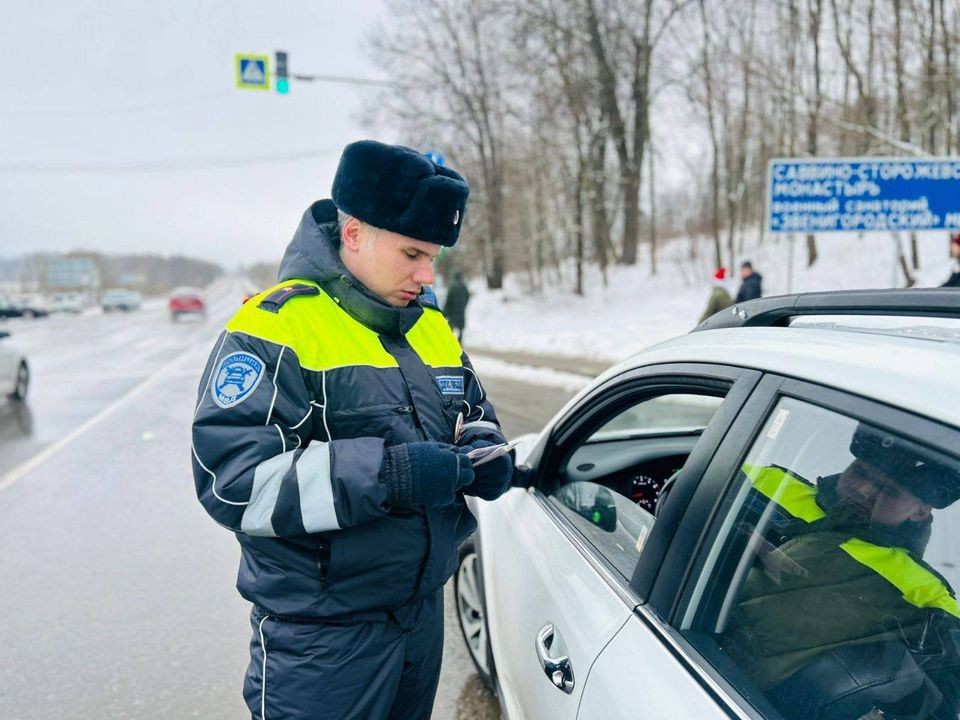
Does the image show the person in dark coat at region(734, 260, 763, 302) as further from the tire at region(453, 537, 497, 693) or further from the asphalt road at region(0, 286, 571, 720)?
the tire at region(453, 537, 497, 693)

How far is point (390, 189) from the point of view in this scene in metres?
1.54

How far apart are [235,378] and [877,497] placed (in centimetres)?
127

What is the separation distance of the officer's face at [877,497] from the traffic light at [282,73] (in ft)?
44.7

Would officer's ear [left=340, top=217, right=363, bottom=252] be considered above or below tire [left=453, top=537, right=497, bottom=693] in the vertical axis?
above

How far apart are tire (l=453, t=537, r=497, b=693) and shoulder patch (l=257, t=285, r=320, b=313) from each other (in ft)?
4.52

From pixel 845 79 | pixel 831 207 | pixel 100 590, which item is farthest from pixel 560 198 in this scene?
pixel 100 590

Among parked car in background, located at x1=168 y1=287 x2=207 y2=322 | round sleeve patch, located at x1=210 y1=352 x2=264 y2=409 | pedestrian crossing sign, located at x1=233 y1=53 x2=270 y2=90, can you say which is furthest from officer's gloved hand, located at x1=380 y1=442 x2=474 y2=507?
parked car in background, located at x1=168 y1=287 x2=207 y2=322

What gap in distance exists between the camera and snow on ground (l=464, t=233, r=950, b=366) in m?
15.3

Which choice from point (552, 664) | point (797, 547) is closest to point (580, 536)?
point (552, 664)

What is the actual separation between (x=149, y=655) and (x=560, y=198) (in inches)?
861

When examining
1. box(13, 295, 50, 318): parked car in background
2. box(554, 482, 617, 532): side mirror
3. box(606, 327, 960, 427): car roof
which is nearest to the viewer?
box(606, 327, 960, 427): car roof

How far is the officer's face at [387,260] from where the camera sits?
159cm

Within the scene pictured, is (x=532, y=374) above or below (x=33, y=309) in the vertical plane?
below

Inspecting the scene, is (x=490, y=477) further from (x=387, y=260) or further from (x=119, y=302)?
(x=119, y=302)
